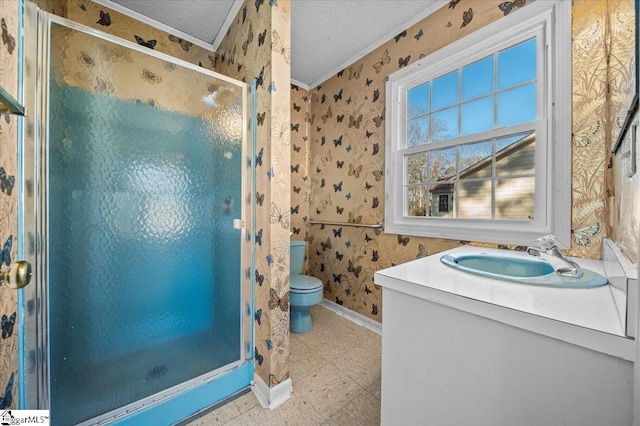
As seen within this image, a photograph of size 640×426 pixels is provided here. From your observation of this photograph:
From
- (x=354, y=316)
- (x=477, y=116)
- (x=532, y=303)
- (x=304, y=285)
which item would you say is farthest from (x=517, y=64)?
(x=354, y=316)

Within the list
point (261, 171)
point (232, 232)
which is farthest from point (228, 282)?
point (261, 171)

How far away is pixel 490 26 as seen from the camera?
142 cm

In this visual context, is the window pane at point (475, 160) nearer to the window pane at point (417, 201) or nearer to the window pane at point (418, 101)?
the window pane at point (417, 201)

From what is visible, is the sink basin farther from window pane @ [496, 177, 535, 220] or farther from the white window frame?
window pane @ [496, 177, 535, 220]

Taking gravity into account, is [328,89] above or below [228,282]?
above

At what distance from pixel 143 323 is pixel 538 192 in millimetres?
2287

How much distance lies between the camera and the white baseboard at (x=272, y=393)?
1258mm

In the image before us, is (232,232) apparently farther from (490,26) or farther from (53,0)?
(490,26)

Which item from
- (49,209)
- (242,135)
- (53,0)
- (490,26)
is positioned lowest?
(49,209)

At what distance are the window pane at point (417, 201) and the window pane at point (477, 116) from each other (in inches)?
19.3

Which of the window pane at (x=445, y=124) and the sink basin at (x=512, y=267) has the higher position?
the window pane at (x=445, y=124)

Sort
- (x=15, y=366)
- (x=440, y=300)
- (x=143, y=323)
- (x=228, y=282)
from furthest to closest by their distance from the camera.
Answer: (x=228, y=282) < (x=143, y=323) < (x=15, y=366) < (x=440, y=300)

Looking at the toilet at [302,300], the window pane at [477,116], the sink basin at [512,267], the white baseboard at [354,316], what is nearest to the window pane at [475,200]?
the window pane at [477,116]

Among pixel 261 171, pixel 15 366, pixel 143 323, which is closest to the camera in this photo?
pixel 15 366
